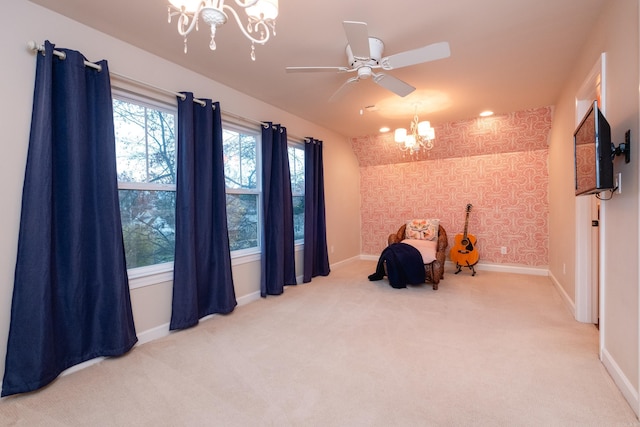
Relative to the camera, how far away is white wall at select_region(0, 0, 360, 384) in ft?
6.04

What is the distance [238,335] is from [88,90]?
7.33 ft

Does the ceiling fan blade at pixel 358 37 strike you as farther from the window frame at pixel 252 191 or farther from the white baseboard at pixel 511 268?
the white baseboard at pixel 511 268

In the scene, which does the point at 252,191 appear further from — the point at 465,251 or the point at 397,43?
the point at 465,251

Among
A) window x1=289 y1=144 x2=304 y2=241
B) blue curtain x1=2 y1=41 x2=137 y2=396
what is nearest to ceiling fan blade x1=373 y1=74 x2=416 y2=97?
blue curtain x1=2 y1=41 x2=137 y2=396

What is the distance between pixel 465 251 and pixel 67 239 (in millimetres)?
4872

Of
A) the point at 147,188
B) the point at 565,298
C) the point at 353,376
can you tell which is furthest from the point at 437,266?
the point at 147,188

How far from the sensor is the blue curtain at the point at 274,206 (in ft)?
12.2

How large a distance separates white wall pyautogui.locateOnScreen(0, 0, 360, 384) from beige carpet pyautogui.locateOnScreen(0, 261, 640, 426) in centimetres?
43

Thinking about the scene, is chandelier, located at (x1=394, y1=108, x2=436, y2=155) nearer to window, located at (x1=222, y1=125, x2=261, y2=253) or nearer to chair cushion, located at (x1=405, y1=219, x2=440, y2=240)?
chair cushion, located at (x1=405, y1=219, x2=440, y2=240)


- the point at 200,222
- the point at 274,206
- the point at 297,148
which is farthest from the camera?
the point at 297,148

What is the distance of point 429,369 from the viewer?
2.03 m

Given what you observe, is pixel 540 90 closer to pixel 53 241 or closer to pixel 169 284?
pixel 169 284

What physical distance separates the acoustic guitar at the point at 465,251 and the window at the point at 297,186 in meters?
2.50

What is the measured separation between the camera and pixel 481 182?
16.4 feet
